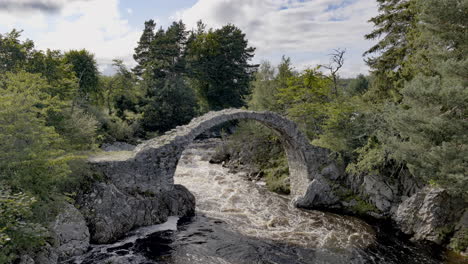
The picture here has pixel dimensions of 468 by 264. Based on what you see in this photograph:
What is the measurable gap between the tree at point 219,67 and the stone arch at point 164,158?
27138mm

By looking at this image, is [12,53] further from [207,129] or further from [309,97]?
[309,97]

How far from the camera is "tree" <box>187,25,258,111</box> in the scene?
42219mm

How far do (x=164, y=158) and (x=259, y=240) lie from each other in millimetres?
5382

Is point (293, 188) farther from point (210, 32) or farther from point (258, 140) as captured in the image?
point (210, 32)

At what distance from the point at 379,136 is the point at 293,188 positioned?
19.9 feet

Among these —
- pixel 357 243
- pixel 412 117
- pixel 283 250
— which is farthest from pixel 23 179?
pixel 412 117

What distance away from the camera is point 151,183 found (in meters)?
12.6

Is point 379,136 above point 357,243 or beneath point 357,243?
above

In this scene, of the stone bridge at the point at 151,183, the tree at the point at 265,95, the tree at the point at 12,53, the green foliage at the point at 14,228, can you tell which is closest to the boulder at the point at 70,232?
the stone bridge at the point at 151,183

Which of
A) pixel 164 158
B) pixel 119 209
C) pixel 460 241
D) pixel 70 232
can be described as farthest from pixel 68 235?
pixel 460 241

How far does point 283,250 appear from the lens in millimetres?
10766

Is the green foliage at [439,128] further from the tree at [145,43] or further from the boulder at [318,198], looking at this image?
the tree at [145,43]

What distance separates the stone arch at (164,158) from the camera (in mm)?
12009

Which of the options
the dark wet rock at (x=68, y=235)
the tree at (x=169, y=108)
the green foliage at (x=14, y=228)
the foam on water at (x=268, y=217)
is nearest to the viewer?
the green foliage at (x=14, y=228)
